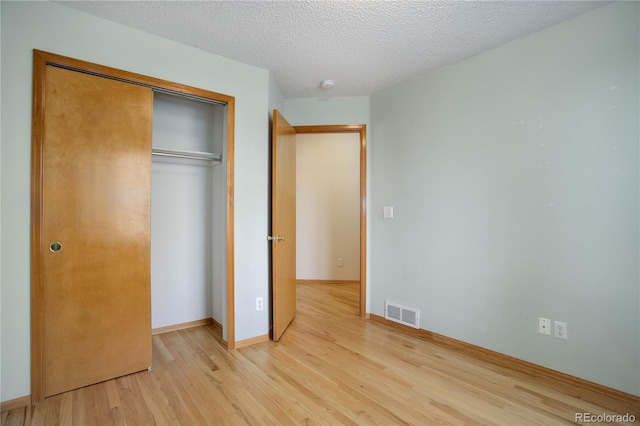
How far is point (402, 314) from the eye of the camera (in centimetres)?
270

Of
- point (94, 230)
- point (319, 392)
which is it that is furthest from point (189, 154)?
point (319, 392)

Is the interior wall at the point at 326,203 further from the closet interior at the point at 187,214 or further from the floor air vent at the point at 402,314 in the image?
the closet interior at the point at 187,214

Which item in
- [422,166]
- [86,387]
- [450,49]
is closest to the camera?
[86,387]

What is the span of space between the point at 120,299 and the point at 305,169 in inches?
127

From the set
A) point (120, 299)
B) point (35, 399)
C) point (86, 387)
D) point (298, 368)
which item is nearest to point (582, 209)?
point (298, 368)

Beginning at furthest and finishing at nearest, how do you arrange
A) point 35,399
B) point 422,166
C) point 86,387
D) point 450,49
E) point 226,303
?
point 422,166, point 226,303, point 450,49, point 86,387, point 35,399

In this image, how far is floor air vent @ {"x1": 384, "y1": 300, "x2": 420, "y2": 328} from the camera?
2.60m

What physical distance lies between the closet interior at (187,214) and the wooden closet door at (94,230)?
0.59 meters

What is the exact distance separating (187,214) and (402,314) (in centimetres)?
235

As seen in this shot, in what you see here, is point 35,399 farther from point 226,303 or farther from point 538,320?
point 538,320

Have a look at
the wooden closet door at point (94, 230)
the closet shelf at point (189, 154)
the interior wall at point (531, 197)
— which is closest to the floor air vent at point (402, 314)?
the interior wall at point (531, 197)

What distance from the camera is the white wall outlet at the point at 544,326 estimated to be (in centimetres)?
189

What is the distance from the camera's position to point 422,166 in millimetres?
2598

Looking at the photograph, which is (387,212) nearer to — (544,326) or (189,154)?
(544,326)
